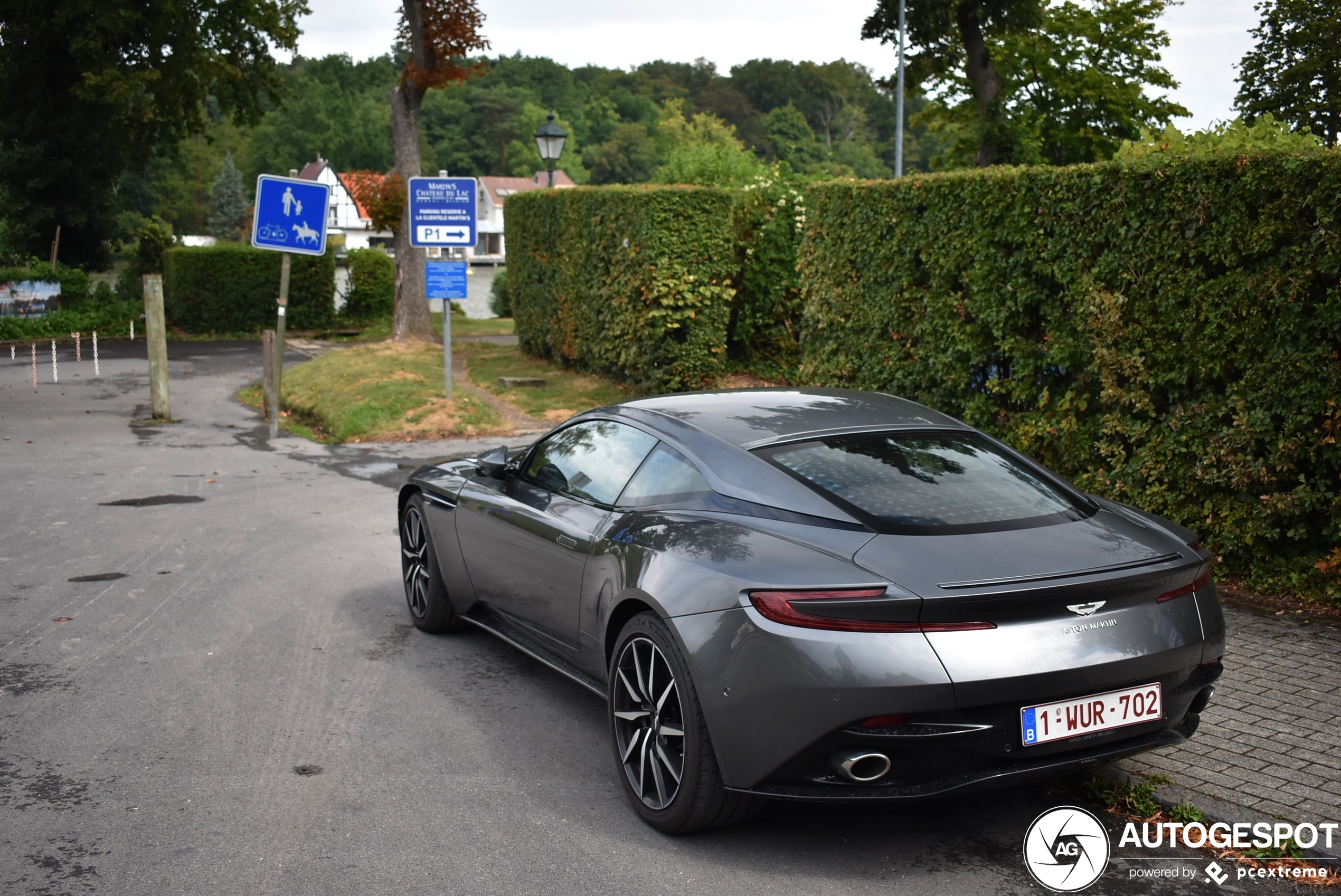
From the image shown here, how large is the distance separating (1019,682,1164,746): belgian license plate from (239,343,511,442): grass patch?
38.7ft

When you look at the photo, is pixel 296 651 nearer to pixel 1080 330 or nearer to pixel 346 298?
pixel 1080 330

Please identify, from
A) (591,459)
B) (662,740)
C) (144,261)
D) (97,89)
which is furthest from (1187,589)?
Result: (144,261)

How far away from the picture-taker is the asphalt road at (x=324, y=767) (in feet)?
11.8

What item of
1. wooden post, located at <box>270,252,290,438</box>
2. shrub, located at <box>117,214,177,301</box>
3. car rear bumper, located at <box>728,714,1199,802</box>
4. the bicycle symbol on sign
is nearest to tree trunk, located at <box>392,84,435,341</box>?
wooden post, located at <box>270,252,290,438</box>

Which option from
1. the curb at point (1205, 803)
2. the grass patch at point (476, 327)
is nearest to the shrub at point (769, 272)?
the grass patch at point (476, 327)

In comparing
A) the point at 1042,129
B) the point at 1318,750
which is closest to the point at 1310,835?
the point at 1318,750

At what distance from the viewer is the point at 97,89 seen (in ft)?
105

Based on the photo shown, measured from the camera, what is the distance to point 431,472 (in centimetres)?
639

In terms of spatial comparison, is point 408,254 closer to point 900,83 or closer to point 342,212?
point 900,83

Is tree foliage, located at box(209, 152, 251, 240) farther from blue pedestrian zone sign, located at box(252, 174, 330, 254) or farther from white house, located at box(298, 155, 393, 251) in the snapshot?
blue pedestrian zone sign, located at box(252, 174, 330, 254)

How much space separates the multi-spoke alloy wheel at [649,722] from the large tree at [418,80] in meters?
21.5

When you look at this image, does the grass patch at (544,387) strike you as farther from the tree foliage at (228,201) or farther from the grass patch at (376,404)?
the tree foliage at (228,201)

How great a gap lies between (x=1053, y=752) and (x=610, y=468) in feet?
7.03

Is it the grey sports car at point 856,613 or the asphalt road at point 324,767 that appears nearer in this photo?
the grey sports car at point 856,613
